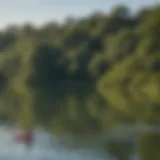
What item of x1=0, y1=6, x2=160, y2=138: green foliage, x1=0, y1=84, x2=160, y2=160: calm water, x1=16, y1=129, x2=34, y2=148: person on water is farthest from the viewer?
x1=0, y1=6, x2=160, y2=138: green foliage

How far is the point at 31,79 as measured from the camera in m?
31.1

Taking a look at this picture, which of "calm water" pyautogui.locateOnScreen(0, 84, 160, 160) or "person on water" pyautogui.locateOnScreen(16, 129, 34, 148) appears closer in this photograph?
"calm water" pyautogui.locateOnScreen(0, 84, 160, 160)

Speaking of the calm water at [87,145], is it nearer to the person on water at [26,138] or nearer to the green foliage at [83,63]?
the person on water at [26,138]

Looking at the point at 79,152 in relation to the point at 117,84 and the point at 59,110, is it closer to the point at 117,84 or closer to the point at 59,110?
the point at 59,110

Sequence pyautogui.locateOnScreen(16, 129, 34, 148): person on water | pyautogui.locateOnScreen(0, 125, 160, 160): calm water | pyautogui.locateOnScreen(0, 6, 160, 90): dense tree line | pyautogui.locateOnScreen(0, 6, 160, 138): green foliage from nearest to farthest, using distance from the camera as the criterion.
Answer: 1. pyautogui.locateOnScreen(0, 125, 160, 160): calm water
2. pyautogui.locateOnScreen(16, 129, 34, 148): person on water
3. pyautogui.locateOnScreen(0, 6, 160, 138): green foliage
4. pyautogui.locateOnScreen(0, 6, 160, 90): dense tree line

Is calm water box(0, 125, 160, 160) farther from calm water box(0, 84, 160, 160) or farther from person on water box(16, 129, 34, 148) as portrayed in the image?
person on water box(16, 129, 34, 148)

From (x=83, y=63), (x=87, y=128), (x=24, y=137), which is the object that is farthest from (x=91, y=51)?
(x=24, y=137)

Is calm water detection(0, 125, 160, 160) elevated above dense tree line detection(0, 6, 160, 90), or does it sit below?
below

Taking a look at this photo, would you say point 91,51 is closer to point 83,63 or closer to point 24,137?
point 83,63

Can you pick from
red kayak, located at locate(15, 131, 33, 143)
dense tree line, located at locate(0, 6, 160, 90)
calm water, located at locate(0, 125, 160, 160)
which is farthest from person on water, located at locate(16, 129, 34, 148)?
dense tree line, located at locate(0, 6, 160, 90)

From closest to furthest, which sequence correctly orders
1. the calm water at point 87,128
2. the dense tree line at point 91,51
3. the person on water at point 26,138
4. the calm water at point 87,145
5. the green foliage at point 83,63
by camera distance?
the calm water at point 87,145
the calm water at point 87,128
the person on water at point 26,138
the green foliage at point 83,63
the dense tree line at point 91,51

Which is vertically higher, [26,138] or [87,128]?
[87,128]

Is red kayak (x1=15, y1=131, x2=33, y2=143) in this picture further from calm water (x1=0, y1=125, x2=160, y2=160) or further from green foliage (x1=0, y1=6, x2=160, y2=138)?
green foliage (x1=0, y1=6, x2=160, y2=138)

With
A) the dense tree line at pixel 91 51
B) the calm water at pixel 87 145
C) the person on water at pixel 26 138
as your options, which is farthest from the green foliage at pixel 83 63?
the person on water at pixel 26 138
